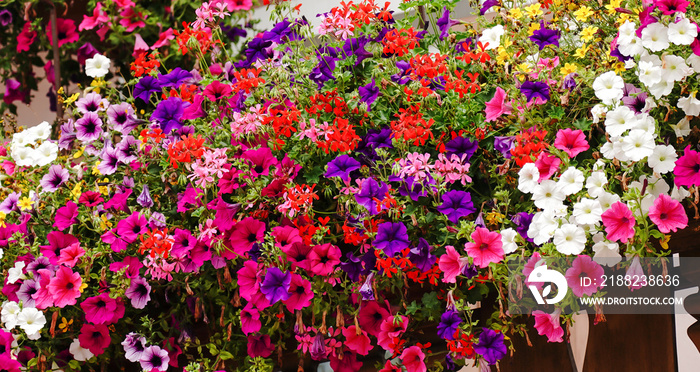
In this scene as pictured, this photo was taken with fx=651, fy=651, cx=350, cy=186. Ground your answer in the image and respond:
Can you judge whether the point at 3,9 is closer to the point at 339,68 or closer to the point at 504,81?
the point at 339,68

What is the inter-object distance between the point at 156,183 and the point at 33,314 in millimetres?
256

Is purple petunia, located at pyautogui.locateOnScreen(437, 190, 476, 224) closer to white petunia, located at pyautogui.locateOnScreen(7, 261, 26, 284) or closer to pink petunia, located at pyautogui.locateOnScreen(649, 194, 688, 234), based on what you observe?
pink petunia, located at pyautogui.locateOnScreen(649, 194, 688, 234)

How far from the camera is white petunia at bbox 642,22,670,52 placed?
2.42ft

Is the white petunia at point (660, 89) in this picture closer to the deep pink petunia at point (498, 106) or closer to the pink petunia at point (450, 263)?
the deep pink petunia at point (498, 106)

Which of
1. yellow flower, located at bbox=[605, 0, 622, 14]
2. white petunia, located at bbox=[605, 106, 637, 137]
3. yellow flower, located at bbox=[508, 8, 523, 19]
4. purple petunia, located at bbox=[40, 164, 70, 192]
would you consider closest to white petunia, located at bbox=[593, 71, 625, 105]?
white petunia, located at bbox=[605, 106, 637, 137]

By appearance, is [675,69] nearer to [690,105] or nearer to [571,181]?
[690,105]

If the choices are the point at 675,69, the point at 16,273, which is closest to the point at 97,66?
the point at 16,273

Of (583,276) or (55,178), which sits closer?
(583,276)

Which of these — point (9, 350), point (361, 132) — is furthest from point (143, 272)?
point (361, 132)

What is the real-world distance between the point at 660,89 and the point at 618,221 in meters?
0.16

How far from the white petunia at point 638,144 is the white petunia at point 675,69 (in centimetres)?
7

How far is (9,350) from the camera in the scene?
3.14 ft

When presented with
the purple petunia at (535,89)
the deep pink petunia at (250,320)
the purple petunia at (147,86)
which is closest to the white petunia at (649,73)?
the purple petunia at (535,89)

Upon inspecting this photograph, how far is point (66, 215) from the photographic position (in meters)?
0.97
